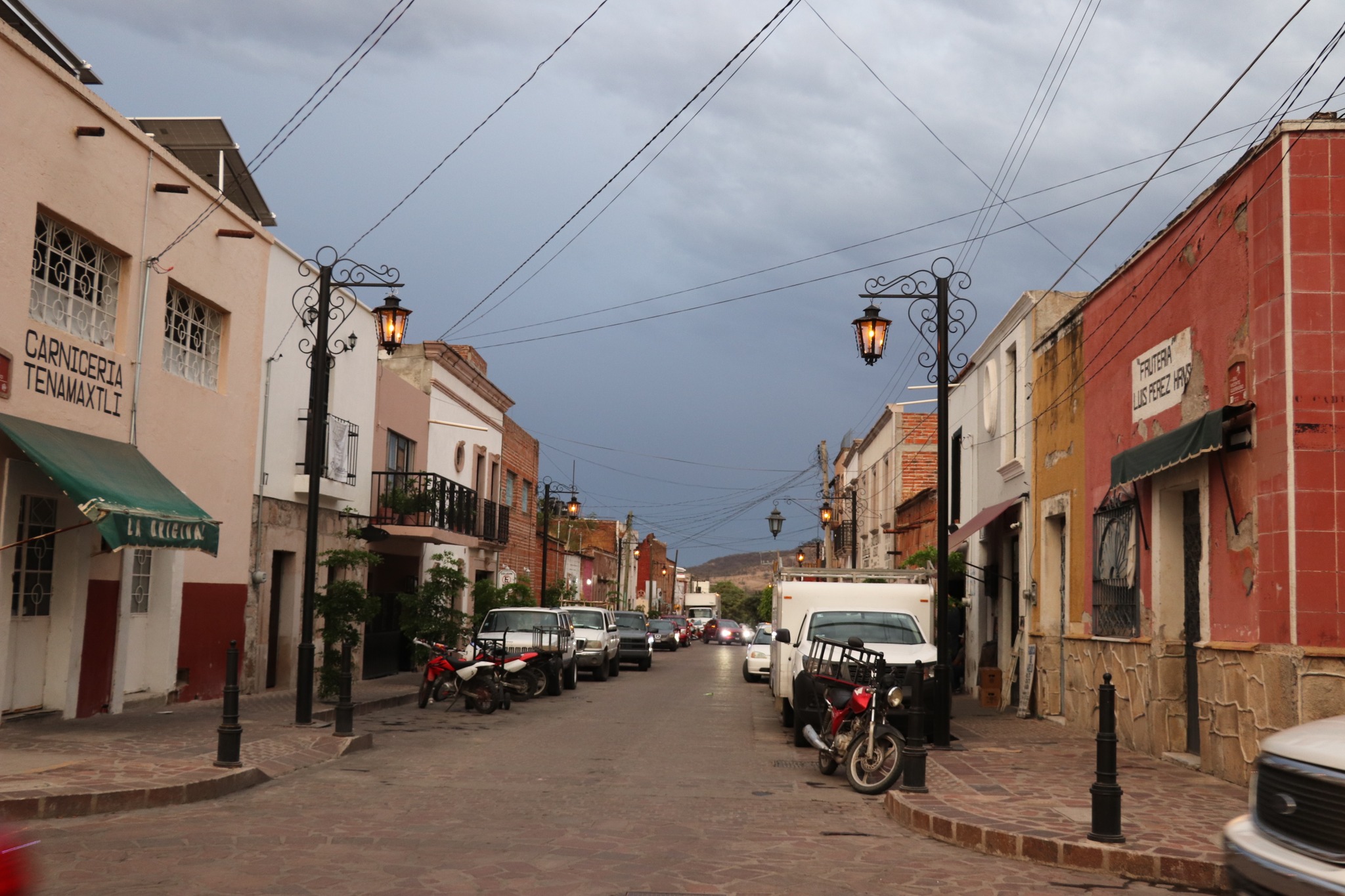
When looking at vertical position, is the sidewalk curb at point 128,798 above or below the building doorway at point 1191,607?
below

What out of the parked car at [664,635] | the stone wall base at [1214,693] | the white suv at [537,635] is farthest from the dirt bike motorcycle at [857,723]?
the parked car at [664,635]

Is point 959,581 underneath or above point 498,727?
above

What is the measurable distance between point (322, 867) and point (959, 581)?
841 inches

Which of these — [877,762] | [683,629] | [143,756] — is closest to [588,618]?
[143,756]

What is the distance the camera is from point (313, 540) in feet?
48.9

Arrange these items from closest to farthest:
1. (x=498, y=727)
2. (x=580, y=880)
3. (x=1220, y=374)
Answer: (x=580, y=880) < (x=1220, y=374) < (x=498, y=727)

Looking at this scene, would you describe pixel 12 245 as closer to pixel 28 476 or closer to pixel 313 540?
pixel 28 476

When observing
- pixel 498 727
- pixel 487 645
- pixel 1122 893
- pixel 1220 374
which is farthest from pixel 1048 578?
pixel 1122 893

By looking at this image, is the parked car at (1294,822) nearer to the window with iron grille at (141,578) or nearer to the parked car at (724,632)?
the window with iron grille at (141,578)

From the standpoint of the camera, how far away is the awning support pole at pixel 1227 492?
11414 millimetres

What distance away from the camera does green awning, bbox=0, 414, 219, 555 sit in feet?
40.9

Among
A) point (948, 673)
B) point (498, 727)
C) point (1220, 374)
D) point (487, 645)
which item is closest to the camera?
point (1220, 374)

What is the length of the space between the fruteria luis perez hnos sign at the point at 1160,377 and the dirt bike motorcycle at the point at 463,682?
33.6 feet

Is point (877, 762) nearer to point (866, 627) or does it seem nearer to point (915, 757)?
point (915, 757)
